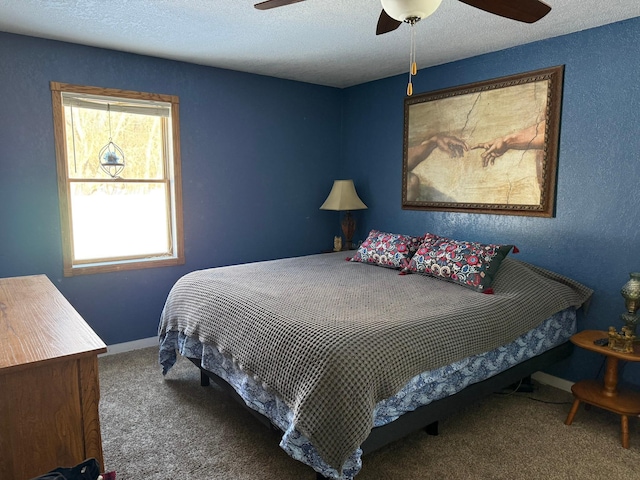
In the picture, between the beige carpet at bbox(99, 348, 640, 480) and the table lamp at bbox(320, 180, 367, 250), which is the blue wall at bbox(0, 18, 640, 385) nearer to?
the table lamp at bbox(320, 180, 367, 250)

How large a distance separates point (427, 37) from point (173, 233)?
2.54 meters

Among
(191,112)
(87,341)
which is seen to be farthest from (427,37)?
(87,341)

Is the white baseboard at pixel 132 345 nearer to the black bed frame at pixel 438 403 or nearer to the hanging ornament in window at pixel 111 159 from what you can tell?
the black bed frame at pixel 438 403

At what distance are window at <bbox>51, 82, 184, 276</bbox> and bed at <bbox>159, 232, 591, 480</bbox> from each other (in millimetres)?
976

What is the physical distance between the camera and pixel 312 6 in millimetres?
2492

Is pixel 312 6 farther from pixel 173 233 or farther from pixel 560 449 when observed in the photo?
pixel 560 449

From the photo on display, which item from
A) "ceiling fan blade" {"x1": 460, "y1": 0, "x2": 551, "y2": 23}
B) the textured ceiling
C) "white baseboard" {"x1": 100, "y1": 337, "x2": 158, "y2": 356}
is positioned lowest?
"white baseboard" {"x1": 100, "y1": 337, "x2": 158, "y2": 356}

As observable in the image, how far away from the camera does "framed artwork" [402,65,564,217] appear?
304 cm

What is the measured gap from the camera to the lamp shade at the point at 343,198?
4205mm

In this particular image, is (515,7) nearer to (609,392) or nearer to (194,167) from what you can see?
(609,392)

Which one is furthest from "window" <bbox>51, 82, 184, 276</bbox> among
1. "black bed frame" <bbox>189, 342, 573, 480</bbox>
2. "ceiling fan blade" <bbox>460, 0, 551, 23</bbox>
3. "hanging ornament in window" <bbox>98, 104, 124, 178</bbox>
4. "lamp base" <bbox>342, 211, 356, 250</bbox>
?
"ceiling fan blade" <bbox>460, 0, 551, 23</bbox>

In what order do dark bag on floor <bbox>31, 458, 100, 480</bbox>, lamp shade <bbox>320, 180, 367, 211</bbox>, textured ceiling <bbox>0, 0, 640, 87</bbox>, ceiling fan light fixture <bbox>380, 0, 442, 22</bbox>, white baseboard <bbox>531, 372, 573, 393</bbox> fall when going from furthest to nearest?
lamp shade <bbox>320, 180, 367, 211</bbox>
white baseboard <bbox>531, 372, 573, 393</bbox>
textured ceiling <bbox>0, 0, 640, 87</bbox>
ceiling fan light fixture <bbox>380, 0, 442, 22</bbox>
dark bag on floor <bbox>31, 458, 100, 480</bbox>

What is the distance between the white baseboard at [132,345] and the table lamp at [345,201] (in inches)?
77.8

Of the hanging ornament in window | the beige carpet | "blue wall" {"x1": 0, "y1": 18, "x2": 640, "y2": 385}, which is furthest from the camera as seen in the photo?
the hanging ornament in window
